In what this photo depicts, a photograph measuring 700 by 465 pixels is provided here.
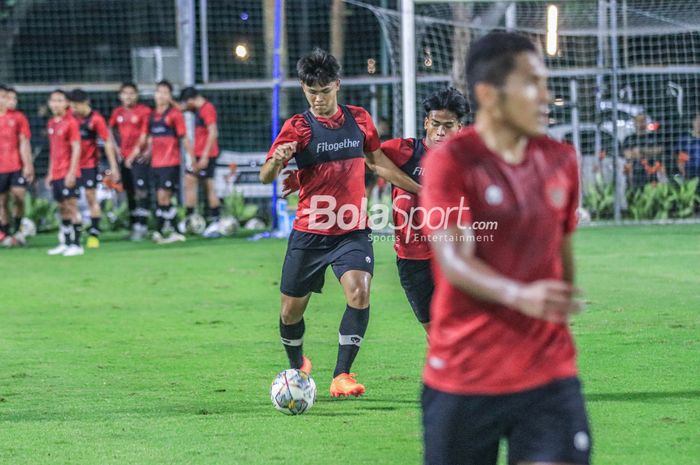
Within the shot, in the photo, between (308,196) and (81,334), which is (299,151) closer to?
(308,196)

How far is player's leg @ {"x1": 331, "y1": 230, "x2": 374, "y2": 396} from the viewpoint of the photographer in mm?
7438

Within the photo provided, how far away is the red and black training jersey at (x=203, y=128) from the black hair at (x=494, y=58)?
50.5 feet

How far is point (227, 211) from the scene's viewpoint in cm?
2103

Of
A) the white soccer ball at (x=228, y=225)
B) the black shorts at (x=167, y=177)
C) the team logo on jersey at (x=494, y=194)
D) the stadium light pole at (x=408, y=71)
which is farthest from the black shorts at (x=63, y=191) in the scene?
the team logo on jersey at (x=494, y=194)

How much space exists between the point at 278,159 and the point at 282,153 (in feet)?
0.14

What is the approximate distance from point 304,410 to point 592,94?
1557cm

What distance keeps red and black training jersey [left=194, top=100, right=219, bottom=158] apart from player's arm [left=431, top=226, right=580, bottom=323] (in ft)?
50.7

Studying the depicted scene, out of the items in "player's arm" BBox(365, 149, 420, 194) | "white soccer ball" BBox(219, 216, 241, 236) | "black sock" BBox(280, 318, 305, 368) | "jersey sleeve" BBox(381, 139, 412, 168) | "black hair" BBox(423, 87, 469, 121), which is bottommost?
"white soccer ball" BBox(219, 216, 241, 236)

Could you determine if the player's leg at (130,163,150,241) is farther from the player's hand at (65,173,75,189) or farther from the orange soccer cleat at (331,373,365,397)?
the orange soccer cleat at (331,373,365,397)

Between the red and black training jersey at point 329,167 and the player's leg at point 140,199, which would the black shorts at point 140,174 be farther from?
the red and black training jersey at point 329,167

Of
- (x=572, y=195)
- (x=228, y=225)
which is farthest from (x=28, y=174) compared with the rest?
(x=572, y=195)

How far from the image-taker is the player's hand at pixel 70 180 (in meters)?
16.9

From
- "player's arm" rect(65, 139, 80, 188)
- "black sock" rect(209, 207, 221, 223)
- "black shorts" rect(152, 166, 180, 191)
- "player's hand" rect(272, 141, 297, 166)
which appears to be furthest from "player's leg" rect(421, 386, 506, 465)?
"black sock" rect(209, 207, 221, 223)

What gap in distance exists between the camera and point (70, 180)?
1694cm
